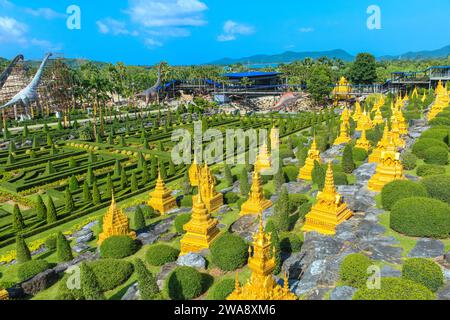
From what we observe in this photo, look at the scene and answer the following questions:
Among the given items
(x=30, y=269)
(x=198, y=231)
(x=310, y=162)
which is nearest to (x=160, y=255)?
(x=198, y=231)

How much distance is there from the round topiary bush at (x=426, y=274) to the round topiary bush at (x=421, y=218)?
3536 millimetres

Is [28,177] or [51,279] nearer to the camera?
[51,279]

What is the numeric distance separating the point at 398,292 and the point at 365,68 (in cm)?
7805

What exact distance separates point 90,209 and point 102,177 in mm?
8758

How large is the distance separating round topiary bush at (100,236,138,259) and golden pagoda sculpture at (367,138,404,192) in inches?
584

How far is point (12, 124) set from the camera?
65.9 m

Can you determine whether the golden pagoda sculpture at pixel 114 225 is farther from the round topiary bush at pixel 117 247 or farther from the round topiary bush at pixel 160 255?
the round topiary bush at pixel 160 255

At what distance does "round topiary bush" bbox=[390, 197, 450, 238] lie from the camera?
16.5 metres

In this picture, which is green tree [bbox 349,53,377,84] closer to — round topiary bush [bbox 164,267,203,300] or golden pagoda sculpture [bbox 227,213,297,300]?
round topiary bush [bbox 164,267,203,300]

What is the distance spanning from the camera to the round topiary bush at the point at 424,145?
28.1 metres

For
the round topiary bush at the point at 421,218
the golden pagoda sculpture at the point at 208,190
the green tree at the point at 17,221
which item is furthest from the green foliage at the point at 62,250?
the round topiary bush at the point at 421,218
